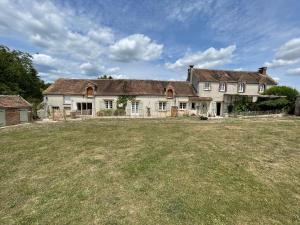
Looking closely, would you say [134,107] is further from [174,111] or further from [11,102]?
[11,102]

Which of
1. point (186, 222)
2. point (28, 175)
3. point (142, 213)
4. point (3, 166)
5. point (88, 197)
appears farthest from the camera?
point (3, 166)

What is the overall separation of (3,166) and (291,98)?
34.6m

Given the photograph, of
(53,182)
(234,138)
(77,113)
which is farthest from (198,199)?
(77,113)

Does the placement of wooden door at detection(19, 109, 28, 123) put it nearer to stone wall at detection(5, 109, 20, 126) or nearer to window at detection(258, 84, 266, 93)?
stone wall at detection(5, 109, 20, 126)

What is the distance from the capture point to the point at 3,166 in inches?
319

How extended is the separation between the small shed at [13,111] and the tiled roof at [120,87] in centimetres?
481

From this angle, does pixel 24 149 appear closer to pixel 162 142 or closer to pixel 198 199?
pixel 162 142

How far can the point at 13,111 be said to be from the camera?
2036cm

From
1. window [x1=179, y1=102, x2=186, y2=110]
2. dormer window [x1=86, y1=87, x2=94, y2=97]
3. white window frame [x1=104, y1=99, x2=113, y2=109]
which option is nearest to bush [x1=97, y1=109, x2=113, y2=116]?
white window frame [x1=104, y1=99, x2=113, y2=109]

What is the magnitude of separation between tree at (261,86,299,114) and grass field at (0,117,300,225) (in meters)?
19.3

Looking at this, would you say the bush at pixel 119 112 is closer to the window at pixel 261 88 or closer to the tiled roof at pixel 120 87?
the tiled roof at pixel 120 87

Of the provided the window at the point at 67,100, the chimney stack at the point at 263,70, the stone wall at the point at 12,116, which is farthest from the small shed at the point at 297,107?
the stone wall at the point at 12,116

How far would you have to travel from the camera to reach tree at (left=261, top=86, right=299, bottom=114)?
27.0 metres

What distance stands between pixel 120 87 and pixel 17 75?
2192cm
